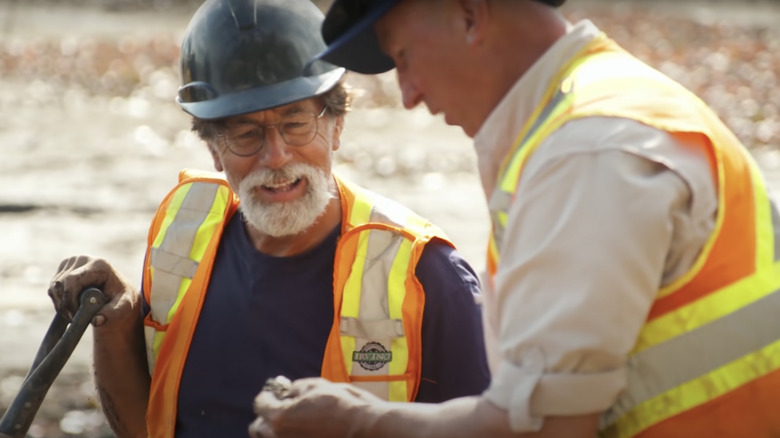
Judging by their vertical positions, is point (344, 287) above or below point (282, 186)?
below

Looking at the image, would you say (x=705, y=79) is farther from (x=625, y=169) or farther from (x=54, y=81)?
(x=625, y=169)

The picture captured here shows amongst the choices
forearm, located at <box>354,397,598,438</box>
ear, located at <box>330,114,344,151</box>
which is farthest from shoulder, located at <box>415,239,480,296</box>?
forearm, located at <box>354,397,598,438</box>

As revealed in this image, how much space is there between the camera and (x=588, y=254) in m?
1.85

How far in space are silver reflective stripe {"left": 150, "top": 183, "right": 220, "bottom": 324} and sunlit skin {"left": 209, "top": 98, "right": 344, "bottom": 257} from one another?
17 cm

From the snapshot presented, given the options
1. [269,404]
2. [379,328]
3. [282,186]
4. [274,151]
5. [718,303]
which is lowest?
[379,328]

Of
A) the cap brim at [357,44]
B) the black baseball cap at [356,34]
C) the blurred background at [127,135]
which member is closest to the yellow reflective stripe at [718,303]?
the black baseball cap at [356,34]

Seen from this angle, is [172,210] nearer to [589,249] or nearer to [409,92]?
[409,92]

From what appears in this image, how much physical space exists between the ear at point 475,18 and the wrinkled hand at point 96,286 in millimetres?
1602

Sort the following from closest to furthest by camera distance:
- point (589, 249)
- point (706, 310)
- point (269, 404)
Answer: point (589, 249)
point (706, 310)
point (269, 404)

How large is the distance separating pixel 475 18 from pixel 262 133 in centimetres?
144

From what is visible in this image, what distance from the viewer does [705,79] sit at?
15.0 metres

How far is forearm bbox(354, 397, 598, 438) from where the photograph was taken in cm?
198

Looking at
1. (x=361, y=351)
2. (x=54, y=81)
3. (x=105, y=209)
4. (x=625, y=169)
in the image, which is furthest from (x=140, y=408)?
(x=54, y=81)

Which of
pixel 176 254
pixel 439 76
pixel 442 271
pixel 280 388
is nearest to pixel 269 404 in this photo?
pixel 280 388
